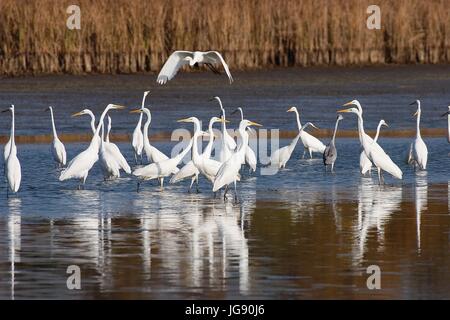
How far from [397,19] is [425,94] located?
196 inches

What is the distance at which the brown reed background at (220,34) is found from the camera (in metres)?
26.9

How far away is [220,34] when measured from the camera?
28062 mm

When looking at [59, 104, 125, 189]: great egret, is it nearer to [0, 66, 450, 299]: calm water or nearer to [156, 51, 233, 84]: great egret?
[0, 66, 450, 299]: calm water

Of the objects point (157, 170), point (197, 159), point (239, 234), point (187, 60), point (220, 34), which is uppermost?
point (220, 34)

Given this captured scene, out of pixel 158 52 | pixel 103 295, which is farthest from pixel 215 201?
pixel 158 52

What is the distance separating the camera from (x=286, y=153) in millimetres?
16188

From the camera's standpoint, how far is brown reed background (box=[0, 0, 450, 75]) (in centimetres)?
2686

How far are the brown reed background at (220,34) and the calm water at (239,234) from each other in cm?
808

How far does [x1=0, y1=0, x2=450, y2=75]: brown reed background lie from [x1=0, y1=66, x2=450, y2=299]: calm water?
8080 millimetres

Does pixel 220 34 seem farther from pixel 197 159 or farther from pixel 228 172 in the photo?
pixel 228 172

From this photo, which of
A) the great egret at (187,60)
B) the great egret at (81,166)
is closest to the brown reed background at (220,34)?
the great egret at (187,60)

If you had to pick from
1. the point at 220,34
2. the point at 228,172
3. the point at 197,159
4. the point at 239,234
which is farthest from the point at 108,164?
the point at 220,34

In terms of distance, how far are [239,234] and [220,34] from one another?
17.3 meters
